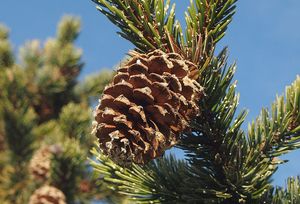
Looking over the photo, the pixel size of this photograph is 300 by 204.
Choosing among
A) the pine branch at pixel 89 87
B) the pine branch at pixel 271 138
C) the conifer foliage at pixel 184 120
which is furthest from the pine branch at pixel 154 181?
the pine branch at pixel 89 87

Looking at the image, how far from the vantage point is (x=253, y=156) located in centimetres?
99

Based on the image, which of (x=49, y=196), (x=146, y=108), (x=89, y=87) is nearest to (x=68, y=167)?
(x=49, y=196)

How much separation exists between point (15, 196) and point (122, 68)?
9.73 feet

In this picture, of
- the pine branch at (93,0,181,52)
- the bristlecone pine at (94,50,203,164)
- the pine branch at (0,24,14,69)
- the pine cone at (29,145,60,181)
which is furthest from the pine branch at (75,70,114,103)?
the bristlecone pine at (94,50,203,164)

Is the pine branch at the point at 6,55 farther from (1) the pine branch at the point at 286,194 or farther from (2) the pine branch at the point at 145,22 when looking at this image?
(1) the pine branch at the point at 286,194

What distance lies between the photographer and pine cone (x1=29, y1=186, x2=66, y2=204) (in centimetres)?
313

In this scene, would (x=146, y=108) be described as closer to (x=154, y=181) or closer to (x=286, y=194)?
(x=154, y=181)

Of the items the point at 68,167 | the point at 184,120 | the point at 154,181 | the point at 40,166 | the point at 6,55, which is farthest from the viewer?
the point at 6,55

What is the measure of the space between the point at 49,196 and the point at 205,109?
7.68 feet

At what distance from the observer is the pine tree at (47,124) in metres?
3.16

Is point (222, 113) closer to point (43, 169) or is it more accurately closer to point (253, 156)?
point (253, 156)

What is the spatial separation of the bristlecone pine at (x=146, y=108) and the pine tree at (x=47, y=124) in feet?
3.18

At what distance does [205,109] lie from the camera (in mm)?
982

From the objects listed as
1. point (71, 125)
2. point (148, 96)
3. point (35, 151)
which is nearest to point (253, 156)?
point (148, 96)
